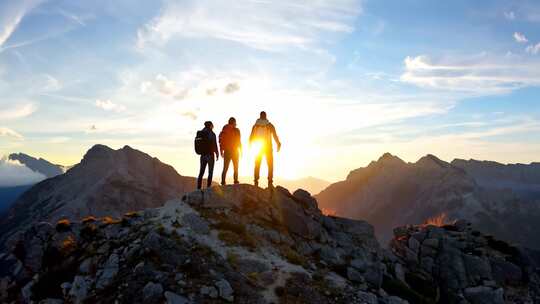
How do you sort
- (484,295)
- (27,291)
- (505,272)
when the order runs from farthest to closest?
(505,272) < (484,295) < (27,291)

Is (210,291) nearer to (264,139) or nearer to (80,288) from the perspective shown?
(80,288)

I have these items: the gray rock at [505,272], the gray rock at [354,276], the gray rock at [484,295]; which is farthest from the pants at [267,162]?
the gray rock at [505,272]

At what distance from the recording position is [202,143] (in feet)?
92.5

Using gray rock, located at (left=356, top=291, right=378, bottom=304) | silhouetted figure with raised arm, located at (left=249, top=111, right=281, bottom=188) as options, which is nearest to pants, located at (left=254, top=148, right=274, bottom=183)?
silhouetted figure with raised arm, located at (left=249, top=111, right=281, bottom=188)

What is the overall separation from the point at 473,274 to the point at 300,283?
19.5 m

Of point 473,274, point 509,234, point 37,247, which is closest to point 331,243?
point 473,274

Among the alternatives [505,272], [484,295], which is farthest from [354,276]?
[505,272]

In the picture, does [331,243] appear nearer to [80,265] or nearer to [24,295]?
[80,265]

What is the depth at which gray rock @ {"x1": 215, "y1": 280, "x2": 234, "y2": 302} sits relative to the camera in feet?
62.3

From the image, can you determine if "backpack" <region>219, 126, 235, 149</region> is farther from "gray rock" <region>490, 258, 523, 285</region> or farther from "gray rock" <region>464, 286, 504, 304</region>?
"gray rock" <region>490, 258, 523, 285</region>

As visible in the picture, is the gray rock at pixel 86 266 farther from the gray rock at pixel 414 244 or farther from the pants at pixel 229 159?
the gray rock at pixel 414 244

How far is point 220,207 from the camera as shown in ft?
89.0

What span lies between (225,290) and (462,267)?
2294 centimetres

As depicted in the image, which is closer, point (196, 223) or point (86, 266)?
point (86, 266)
